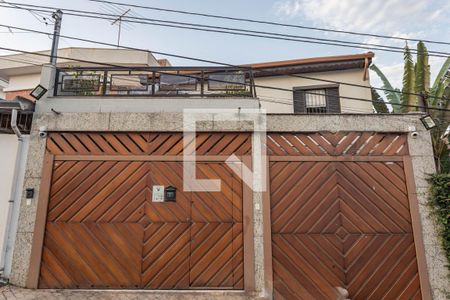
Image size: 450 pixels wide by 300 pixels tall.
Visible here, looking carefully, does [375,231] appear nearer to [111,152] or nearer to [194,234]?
[194,234]

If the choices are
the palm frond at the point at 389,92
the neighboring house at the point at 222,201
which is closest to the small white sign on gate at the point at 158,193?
the neighboring house at the point at 222,201

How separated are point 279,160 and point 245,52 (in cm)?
423

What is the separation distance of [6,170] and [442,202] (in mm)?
9181

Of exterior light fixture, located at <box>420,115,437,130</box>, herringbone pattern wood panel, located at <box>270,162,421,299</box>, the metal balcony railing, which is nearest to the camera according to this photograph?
herringbone pattern wood panel, located at <box>270,162,421,299</box>

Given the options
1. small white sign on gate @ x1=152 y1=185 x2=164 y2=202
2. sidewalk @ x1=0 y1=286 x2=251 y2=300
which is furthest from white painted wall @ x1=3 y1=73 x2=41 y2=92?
small white sign on gate @ x1=152 y1=185 x2=164 y2=202

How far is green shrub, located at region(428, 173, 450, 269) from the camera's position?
492 centimetres

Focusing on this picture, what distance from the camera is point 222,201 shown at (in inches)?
207

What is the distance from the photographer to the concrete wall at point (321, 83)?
9664mm

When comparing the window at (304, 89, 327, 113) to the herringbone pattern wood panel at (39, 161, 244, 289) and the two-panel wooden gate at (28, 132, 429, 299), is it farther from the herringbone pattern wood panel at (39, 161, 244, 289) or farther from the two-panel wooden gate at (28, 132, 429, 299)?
the herringbone pattern wood panel at (39, 161, 244, 289)

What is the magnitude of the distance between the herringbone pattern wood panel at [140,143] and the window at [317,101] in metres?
5.27

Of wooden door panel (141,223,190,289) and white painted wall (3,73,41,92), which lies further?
white painted wall (3,73,41,92)

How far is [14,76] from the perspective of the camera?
13742 millimetres

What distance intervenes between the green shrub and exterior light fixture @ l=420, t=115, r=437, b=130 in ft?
Result: 3.44

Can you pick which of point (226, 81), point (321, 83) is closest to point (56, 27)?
point (226, 81)
